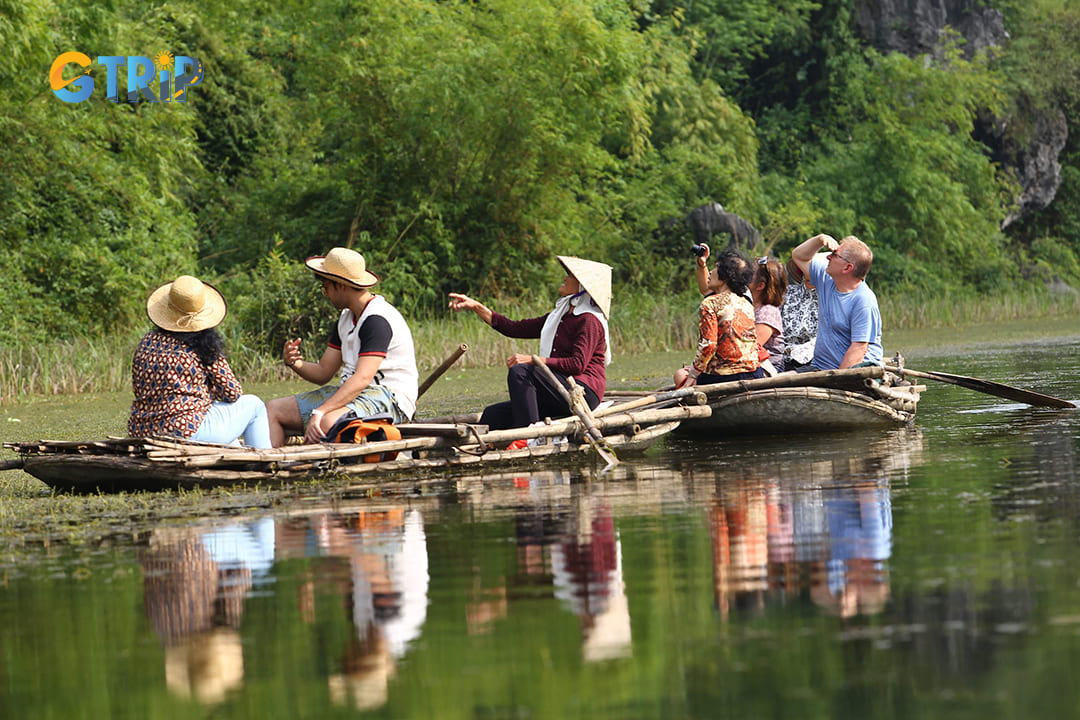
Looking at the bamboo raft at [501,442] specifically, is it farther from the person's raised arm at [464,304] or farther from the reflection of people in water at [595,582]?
the reflection of people in water at [595,582]

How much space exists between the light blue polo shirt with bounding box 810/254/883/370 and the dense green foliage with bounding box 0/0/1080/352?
38.1ft

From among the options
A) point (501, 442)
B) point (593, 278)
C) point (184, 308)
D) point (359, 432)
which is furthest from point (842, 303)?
point (184, 308)

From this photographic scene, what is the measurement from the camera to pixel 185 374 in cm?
823

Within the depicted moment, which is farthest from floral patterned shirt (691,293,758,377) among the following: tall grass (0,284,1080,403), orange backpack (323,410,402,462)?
tall grass (0,284,1080,403)

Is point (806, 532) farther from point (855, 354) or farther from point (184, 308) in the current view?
point (855, 354)

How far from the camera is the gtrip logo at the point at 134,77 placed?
20.8 meters

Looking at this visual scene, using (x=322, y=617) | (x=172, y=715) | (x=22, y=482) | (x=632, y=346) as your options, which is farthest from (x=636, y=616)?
(x=632, y=346)

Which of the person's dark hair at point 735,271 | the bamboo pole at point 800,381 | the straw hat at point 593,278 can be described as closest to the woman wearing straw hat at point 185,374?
the straw hat at point 593,278

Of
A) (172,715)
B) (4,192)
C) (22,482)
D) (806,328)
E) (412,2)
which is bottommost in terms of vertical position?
(172,715)

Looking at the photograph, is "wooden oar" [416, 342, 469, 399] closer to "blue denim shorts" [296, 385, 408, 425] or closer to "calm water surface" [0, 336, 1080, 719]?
Result: "blue denim shorts" [296, 385, 408, 425]

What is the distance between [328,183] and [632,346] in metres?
8.13

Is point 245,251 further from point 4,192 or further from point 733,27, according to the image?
point 733,27

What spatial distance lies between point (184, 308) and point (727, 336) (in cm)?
352

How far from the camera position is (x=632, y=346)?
21.0m
